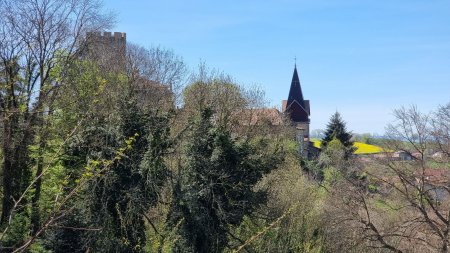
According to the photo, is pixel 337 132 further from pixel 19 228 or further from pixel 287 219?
pixel 19 228

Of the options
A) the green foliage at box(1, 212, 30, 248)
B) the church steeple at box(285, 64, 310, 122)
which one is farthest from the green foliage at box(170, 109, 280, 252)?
the church steeple at box(285, 64, 310, 122)

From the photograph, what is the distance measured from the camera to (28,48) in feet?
45.3

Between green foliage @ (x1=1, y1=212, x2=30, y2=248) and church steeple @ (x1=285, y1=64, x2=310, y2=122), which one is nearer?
green foliage @ (x1=1, y1=212, x2=30, y2=248)

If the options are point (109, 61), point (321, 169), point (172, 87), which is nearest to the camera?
point (109, 61)

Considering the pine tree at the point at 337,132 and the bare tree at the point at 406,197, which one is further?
the pine tree at the point at 337,132

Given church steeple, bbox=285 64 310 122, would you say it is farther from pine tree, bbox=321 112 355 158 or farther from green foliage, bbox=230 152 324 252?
green foliage, bbox=230 152 324 252

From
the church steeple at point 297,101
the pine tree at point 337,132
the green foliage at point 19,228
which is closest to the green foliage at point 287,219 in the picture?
the green foliage at point 19,228

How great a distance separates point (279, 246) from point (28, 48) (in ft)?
32.1

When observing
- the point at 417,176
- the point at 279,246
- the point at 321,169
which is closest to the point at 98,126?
the point at 279,246

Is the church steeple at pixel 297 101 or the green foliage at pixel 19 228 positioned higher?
the church steeple at pixel 297 101

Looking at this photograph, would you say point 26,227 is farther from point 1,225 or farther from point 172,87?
point 172,87

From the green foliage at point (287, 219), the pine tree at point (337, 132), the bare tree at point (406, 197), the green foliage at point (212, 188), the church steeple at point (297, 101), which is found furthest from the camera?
the church steeple at point (297, 101)

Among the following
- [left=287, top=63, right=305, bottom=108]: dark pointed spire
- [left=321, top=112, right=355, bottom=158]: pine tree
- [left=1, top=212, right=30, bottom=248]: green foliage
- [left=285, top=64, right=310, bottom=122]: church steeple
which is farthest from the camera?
[left=287, top=63, right=305, bottom=108]: dark pointed spire

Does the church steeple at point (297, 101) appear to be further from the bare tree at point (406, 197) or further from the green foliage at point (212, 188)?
the green foliage at point (212, 188)
